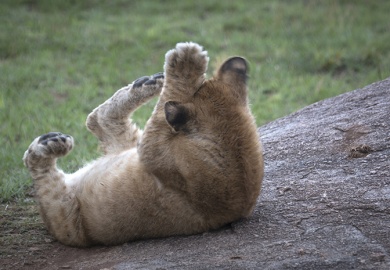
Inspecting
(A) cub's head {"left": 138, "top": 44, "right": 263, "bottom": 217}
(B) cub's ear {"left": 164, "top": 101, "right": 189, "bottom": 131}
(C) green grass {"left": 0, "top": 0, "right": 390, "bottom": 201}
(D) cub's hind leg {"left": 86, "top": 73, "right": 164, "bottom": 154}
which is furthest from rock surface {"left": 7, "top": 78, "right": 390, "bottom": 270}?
(C) green grass {"left": 0, "top": 0, "right": 390, "bottom": 201}

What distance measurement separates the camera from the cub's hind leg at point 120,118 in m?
4.91

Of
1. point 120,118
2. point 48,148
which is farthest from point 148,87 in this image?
point 48,148

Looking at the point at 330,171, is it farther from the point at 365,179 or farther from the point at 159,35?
the point at 159,35

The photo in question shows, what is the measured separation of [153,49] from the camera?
9562 mm

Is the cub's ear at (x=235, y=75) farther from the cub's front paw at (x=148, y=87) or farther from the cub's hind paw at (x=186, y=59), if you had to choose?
the cub's front paw at (x=148, y=87)

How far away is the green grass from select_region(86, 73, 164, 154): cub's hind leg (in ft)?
4.02

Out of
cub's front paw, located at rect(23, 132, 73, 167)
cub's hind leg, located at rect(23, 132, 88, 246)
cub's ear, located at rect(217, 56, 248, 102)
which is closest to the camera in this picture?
cub's ear, located at rect(217, 56, 248, 102)

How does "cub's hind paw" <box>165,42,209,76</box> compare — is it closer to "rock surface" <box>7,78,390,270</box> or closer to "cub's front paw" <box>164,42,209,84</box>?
"cub's front paw" <box>164,42,209,84</box>

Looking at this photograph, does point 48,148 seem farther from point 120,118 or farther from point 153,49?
point 153,49

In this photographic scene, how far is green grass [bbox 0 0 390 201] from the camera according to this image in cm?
771

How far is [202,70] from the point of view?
4000 millimetres

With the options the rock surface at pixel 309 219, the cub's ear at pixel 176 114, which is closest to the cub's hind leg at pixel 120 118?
the rock surface at pixel 309 219

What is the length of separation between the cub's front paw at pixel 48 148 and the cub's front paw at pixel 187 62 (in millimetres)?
937

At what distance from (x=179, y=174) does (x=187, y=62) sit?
27.4 inches
